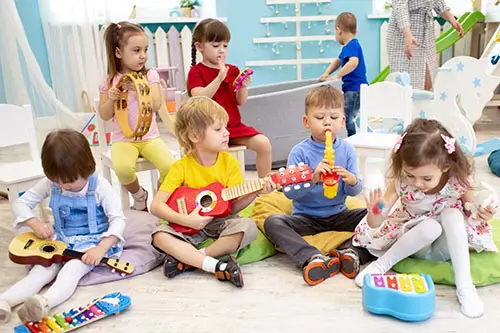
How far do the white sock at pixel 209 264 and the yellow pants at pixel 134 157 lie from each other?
0.54 meters

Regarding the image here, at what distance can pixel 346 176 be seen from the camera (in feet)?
5.23

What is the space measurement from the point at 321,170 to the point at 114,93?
0.91 meters

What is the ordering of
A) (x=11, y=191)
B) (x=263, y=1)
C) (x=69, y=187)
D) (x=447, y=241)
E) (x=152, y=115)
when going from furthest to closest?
(x=263, y=1)
(x=152, y=115)
(x=11, y=191)
(x=69, y=187)
(x=447, y=241)

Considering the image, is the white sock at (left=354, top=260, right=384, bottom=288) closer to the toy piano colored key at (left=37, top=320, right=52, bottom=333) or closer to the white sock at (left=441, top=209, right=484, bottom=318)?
the white sock at (left=441, top=209, right=484, bottom=318)

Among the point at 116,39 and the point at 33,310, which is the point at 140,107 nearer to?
the point at 116,39

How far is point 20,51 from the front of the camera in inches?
126

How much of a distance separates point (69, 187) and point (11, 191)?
41 centimetres

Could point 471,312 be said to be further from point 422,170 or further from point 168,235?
Answer: point 168,235

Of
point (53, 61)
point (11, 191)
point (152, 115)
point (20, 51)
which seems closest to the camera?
point (11, 191)

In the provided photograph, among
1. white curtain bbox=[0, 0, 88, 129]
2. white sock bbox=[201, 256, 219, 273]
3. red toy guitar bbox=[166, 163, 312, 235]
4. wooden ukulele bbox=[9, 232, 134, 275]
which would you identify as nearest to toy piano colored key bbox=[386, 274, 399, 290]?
red toy guitar bbox=[166, 163, 312, 235]

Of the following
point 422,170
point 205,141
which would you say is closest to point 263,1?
point 205,141

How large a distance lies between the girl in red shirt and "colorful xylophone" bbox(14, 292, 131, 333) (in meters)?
0.97

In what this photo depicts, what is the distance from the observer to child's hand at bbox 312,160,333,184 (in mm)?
1565

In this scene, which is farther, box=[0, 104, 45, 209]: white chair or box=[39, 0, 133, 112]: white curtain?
box=[39, 0, 133, 112]: white curtain
